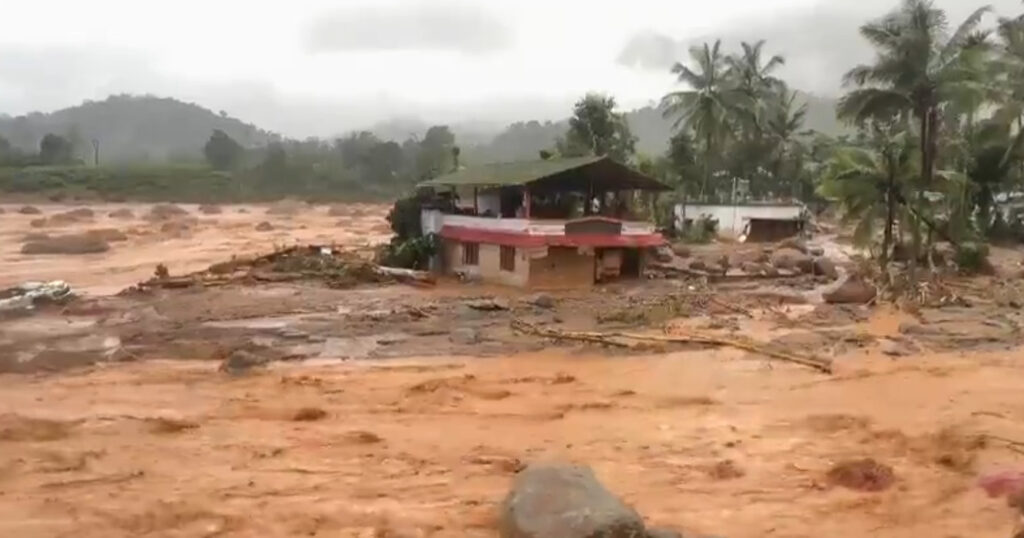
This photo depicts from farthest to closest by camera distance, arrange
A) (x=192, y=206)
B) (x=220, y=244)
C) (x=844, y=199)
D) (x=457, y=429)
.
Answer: (x=192, y=206), (x=220, y=244), (x=844, y=199), (x=457, y=429)

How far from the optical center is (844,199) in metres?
28.9

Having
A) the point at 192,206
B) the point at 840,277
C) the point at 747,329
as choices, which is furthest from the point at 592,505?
the point at 192,206

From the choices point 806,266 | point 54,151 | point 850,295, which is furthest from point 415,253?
point 54,151

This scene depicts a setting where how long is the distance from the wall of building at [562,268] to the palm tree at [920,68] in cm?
885

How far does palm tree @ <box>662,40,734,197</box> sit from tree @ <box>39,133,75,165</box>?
6210 centimetres

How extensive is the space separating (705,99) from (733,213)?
5.35 m

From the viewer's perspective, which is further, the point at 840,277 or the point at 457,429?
the point at 840,277

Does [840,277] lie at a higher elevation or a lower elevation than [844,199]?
lower

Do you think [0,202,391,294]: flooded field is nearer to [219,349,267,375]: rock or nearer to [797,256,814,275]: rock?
[219,349,267,375]: rock

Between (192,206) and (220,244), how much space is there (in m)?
32.3

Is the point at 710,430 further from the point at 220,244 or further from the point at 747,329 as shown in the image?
the point at 220,244

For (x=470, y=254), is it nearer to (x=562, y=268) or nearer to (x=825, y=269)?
(x=562, y=268)

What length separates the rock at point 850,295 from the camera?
26.5 metres

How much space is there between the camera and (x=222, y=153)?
100500 millimetres
